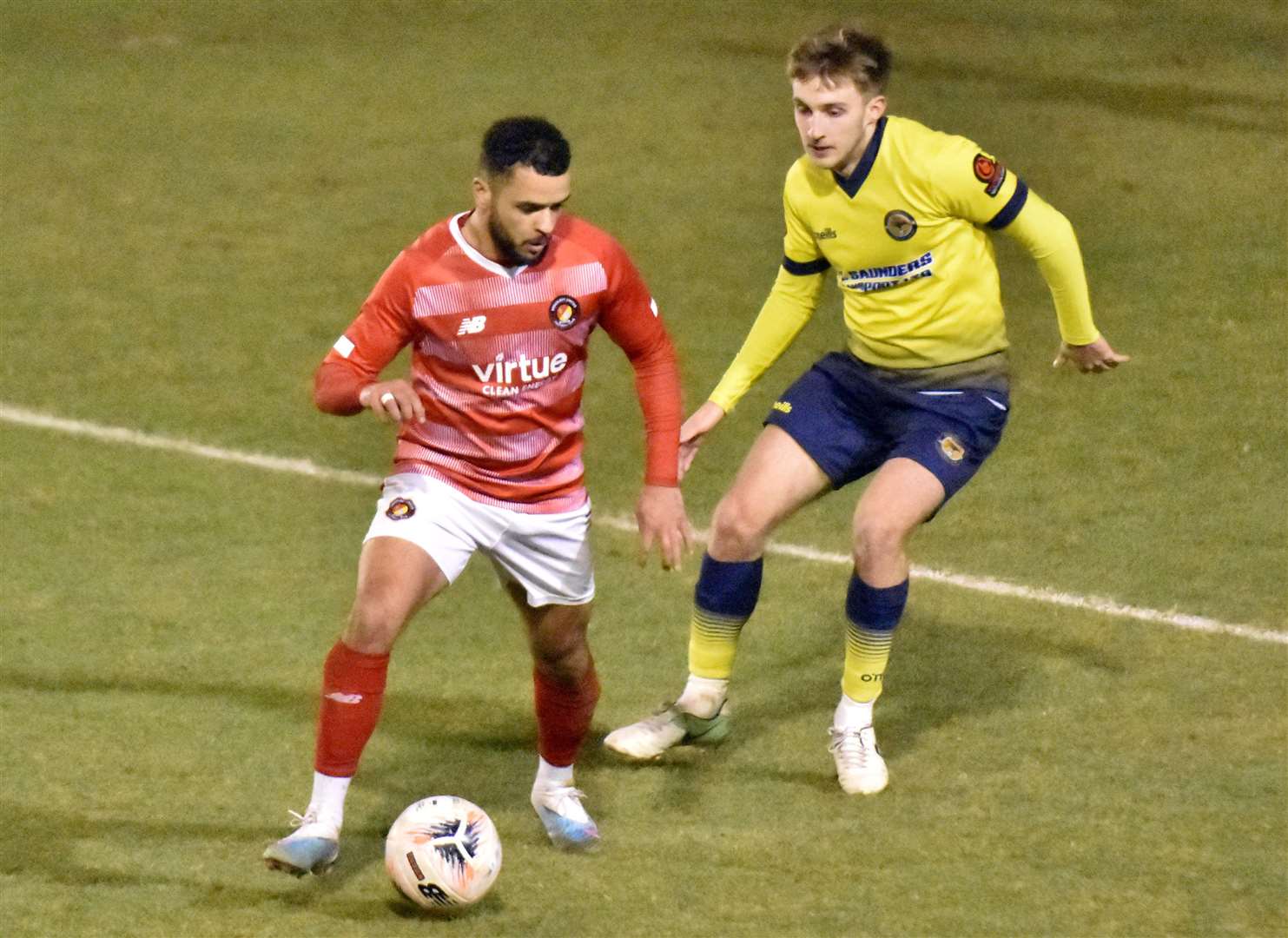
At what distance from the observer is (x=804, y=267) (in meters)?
6.44

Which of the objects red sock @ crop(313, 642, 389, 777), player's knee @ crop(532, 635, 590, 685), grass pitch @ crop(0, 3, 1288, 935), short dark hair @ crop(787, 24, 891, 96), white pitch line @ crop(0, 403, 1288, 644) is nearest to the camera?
red sock @ crop(313, 642, 389, 777)

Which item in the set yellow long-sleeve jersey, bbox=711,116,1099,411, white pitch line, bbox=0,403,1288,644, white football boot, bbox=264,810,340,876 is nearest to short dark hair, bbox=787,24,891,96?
yellow long-sleeve jersey, bbox=711,116,1099,411

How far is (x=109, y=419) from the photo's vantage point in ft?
30.5

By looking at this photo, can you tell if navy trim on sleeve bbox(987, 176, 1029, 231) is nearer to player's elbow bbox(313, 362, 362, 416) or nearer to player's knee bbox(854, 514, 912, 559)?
player's knee bbox(854, 514, 912, 559)

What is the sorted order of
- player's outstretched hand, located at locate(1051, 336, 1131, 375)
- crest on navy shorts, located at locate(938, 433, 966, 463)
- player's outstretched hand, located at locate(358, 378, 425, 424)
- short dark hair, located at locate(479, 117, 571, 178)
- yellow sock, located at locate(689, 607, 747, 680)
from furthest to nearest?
yellow sock, located at locate(689, 607, 747, 680)
player's outstretched hand, located at locate(1051, 336, 1131, 375)
crest on navy shorts, located at locate(938, 433, 966, 463)
short dark hair, located at locate(479, 117, 571, 178)
player's outstretched hand, located at locate(358, 378, 425, 424)

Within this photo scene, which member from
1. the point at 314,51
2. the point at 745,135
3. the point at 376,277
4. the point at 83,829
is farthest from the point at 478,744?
the point at 314,51

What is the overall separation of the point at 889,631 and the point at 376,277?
17.7ft

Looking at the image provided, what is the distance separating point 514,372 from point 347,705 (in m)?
1.00

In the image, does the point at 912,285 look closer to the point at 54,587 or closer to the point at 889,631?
the point at 889,631

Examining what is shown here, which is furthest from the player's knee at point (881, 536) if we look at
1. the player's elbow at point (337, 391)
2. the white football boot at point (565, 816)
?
the player's elbow at point (337, 391)

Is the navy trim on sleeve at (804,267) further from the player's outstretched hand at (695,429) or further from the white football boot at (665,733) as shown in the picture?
the white football boot at (665,733)

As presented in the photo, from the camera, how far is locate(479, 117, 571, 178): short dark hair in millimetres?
5203

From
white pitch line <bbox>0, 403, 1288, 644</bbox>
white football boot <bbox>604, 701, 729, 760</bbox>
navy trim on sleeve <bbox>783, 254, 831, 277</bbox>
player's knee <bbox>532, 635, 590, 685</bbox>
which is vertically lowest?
white pitch line <bbox>0, 403, 1288, 644</bbox>

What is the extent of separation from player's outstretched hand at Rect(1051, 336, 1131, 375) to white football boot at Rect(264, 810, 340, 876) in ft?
8.75
